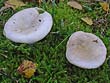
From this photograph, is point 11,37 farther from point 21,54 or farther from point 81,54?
point 81,54

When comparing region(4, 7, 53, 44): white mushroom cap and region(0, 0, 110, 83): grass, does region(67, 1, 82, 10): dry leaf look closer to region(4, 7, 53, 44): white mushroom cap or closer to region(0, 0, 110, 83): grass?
region(0, 0, 110, 83): grass

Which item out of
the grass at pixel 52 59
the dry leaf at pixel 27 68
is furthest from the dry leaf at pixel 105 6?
the dry leaf at pixel 27 68

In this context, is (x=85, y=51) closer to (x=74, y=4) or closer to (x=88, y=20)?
(x=88, y=20)

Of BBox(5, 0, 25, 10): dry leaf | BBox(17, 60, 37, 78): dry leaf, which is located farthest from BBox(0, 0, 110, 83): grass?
BBox(5, 0, 25, 10): dry leaf

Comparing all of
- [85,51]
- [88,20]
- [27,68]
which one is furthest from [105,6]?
[27,68]

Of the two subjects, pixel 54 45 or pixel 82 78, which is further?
pixel 54 45

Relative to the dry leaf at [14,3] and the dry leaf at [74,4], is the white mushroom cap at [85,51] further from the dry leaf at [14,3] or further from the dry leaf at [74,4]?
the dry leaf at [14,3]

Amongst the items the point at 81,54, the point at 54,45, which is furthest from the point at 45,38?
the point at 81,54
